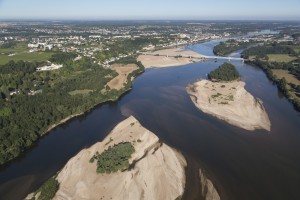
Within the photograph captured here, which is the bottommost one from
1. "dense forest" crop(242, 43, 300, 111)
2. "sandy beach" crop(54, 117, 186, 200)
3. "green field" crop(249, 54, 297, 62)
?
"green field" crop(249, 54, 297, 62)

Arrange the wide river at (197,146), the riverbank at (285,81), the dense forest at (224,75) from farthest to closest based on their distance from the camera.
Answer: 1. the dense forest at (224,75)
2. the riverbank at (285,81)
3. the wide river at (197,146)

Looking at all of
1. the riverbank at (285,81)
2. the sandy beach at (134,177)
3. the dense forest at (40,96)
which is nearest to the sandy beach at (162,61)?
the dense forest at (40,96)

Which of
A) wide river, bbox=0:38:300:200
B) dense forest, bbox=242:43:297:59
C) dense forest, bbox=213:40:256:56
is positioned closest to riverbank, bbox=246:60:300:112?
wide river, bbox=0:38:300:200

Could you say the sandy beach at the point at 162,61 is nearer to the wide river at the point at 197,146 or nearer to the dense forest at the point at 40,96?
the dense forest at the point at 40,96

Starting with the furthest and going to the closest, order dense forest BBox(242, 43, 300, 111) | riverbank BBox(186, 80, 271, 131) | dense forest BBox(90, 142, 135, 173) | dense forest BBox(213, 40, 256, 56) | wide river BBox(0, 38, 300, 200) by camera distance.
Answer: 1. dense forest BBox(213, 40, 256, 56)
2. dense forest BBox(242, 43, 300, 111)
3. riverbank BBox(186, 80, 271, 131)
4. wide river BBox(0, 38, 300, 200)
5. dense forest BBox(90, 142, 135, 173)

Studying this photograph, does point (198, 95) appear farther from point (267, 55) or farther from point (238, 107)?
point (267, 55)

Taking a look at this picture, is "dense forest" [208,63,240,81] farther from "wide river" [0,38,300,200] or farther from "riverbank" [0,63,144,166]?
"riverbank" [0,63,144,166]

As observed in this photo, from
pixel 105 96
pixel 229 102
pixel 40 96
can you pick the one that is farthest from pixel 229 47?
pixel 40 96

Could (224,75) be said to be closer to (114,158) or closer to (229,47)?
(114,158)
